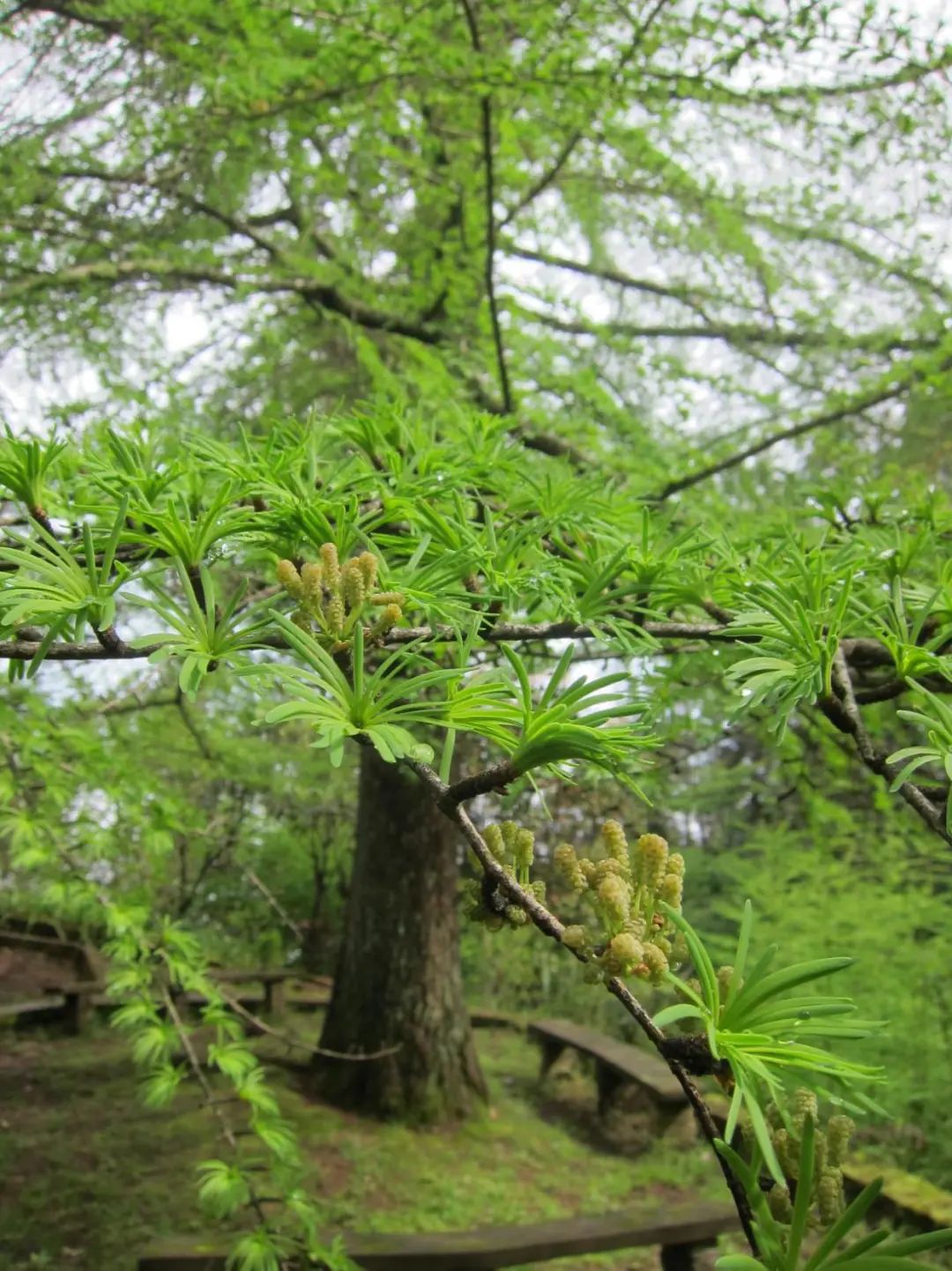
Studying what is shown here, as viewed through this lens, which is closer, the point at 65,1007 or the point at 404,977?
the point at 404,977

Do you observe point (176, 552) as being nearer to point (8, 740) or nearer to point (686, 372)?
point (8, 740)

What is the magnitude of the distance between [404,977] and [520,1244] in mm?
2135

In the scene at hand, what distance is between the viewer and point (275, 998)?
21.5 ft

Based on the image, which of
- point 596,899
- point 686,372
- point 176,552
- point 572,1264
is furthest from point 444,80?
point 572,1264

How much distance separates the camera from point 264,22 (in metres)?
3.74

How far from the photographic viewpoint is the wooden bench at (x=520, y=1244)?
2742 mm

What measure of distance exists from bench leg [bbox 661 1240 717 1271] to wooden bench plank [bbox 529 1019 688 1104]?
3.57 feet

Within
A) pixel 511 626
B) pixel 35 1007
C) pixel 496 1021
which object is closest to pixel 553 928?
pixel 511 626

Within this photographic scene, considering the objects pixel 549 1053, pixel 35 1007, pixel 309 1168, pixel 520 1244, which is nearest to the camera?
pixel 520 1244

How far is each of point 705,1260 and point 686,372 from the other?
3.73 metres

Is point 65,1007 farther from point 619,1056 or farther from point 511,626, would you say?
point 511,626

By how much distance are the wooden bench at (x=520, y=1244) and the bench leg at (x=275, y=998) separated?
3.53 meters

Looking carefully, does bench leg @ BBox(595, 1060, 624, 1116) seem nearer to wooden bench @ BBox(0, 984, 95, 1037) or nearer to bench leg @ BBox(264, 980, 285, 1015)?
bench leg @ BBox(264, 980, 285, 1015)

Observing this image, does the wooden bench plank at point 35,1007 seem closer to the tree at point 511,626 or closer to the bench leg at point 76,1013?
the bench leg at point 76,1013
